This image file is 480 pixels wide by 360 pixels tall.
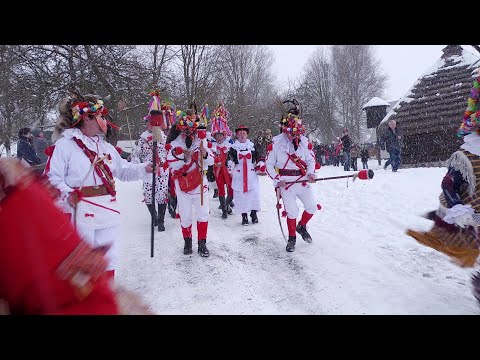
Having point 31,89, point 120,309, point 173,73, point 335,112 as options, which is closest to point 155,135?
point 120,309

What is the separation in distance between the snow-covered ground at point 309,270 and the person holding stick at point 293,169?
57 cm

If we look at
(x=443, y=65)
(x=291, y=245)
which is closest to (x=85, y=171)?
(x=291, y=245)

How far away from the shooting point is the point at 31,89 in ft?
43.1

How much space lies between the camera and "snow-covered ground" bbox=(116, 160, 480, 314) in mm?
3648

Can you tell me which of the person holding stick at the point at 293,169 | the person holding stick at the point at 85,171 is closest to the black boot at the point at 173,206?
the person holding stick at the point at 293,169

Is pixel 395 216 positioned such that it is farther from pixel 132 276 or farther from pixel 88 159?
pixel 88 159

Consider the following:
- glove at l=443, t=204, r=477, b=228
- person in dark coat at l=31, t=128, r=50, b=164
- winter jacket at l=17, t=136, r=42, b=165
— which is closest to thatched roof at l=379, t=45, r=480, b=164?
glove at l=443, t=204, r=477, b=228

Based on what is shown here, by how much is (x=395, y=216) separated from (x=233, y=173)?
3.59m

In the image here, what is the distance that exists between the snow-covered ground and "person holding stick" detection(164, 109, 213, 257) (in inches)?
17.8

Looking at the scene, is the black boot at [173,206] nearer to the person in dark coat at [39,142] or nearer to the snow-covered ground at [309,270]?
the snow-covered ground at [309,270]

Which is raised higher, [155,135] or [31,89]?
[31,89]

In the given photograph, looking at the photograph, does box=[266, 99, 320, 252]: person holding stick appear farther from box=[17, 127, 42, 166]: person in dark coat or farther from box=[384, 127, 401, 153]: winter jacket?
box=[384, 127, 401, 153]: winter jacket

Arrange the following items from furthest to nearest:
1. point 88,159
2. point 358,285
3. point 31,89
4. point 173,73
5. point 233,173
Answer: point 173,73 → point 31,89 → point 233,173 → point 358,285 → point 88,159

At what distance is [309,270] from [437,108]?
13243 millimetres
